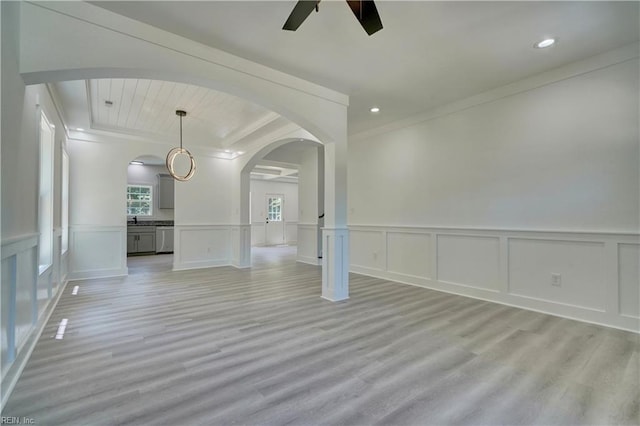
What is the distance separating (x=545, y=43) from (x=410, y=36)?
128 cm

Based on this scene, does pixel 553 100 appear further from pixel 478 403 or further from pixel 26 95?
pixel 26 95

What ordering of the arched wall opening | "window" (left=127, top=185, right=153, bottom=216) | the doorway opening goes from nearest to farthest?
1. the arched wall opening
2. the doorway opening
3. "window" (left=127, top=185, right=153, bottom=216)

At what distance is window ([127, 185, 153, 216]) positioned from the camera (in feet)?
28.8

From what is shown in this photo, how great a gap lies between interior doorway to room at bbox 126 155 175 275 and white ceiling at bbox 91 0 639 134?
23.6 feet

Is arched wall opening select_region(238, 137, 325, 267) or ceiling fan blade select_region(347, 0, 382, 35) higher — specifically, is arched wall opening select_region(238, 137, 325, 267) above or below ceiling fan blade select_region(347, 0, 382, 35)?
below

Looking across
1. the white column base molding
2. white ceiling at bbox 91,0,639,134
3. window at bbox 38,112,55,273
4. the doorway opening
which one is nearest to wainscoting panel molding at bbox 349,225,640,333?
the white column base molding

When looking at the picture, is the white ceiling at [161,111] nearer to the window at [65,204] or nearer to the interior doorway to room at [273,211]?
the window at [65,204]

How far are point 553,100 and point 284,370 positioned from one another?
3.85m

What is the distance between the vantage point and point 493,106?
12.1ft

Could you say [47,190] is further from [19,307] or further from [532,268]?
[532,268]

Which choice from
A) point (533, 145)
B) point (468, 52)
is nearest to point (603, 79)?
point (533, 145)

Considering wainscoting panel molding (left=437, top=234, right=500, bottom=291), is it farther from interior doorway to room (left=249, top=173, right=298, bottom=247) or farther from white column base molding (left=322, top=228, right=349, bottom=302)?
interior doorway to room (left=249, top=173, right=298, bottom=247)

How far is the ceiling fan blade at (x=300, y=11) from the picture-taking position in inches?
65.4

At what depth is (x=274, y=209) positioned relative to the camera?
479 inches
